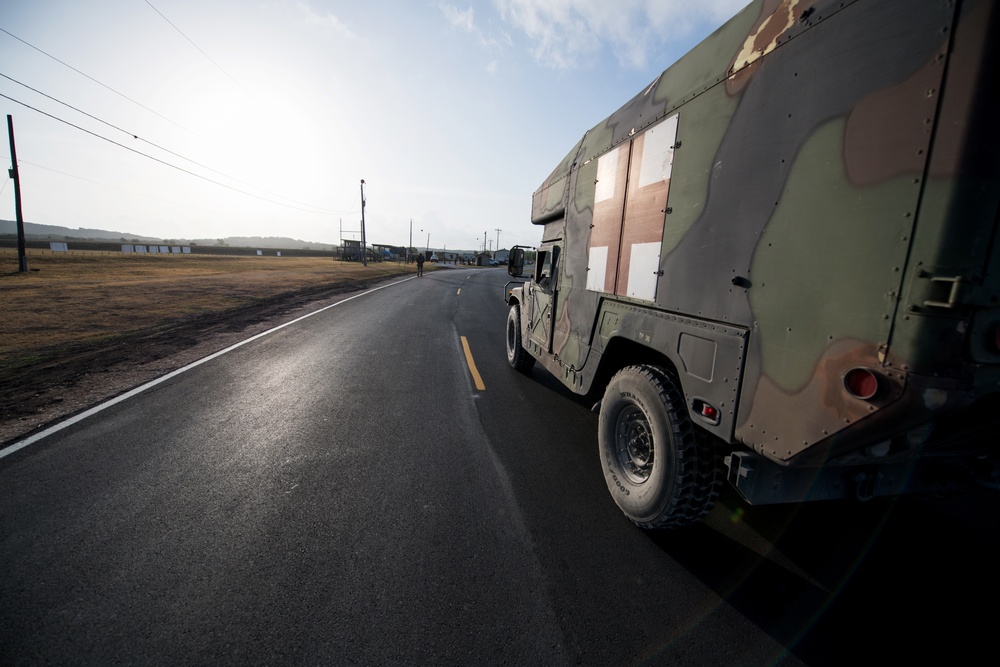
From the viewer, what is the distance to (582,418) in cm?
498

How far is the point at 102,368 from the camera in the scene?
6.04m

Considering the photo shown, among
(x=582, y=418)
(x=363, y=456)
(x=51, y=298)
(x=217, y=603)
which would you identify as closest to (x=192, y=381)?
(x=363, y=456)

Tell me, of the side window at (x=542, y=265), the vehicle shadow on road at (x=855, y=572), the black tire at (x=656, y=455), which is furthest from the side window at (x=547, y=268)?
the vehicle shadow on road at (x=855, y=572)

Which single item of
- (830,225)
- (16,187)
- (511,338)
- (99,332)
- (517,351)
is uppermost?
(16,187)

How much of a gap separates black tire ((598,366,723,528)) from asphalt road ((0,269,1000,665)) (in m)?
0.23

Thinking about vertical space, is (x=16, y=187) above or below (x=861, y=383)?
above

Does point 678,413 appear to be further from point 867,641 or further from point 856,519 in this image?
point 856,519

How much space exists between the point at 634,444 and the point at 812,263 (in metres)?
1.78

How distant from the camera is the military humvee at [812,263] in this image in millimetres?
1453

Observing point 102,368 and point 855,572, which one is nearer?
point 855,572

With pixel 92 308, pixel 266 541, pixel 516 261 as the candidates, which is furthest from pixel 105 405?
pixel 92 308

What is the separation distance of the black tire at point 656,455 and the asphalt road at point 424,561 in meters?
0.23

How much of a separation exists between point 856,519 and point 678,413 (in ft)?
5.92

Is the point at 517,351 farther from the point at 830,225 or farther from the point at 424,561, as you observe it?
the point at 830,225
